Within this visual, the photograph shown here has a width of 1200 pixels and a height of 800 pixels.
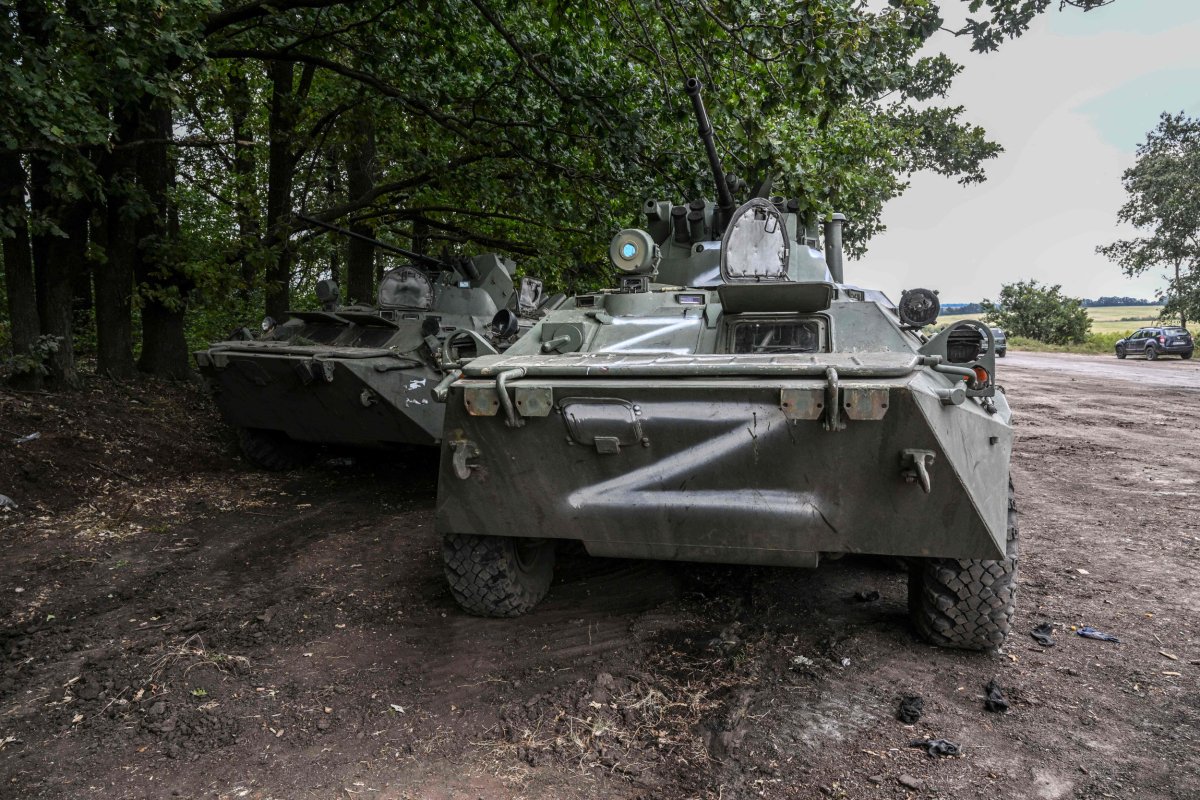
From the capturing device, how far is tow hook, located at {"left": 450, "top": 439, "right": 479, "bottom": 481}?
→ 374 centimetres

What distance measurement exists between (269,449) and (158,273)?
9.13 ft

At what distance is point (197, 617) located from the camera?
4445 millimetres

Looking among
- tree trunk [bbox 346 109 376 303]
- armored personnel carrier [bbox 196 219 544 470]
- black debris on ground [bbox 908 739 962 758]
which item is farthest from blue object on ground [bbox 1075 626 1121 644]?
tree trunk [bbox 346 109 376 303]

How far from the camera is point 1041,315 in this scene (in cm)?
3575

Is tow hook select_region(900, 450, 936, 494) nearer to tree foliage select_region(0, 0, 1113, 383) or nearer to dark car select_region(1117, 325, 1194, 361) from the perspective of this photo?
tree foliage select_region(0, 0, 1113, 383)

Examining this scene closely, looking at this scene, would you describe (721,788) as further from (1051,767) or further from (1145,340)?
(1145,340)

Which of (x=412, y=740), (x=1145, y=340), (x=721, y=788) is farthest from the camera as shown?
(x=1145, y=340)

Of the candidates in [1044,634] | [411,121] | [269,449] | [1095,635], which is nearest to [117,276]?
[269,449]

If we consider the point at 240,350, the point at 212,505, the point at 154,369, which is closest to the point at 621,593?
the point at 212,505

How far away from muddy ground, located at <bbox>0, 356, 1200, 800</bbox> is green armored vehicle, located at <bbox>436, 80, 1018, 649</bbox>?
1.38ft

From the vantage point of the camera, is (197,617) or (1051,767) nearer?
(1051,767)

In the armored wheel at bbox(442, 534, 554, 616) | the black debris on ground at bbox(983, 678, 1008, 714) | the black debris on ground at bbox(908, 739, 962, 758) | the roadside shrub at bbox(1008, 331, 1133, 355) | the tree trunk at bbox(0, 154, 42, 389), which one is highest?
the tree trunk at bbox(0, 154, 42, 389)

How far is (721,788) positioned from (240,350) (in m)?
6.08

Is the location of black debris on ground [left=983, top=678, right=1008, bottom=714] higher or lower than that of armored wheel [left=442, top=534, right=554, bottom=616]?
lower
